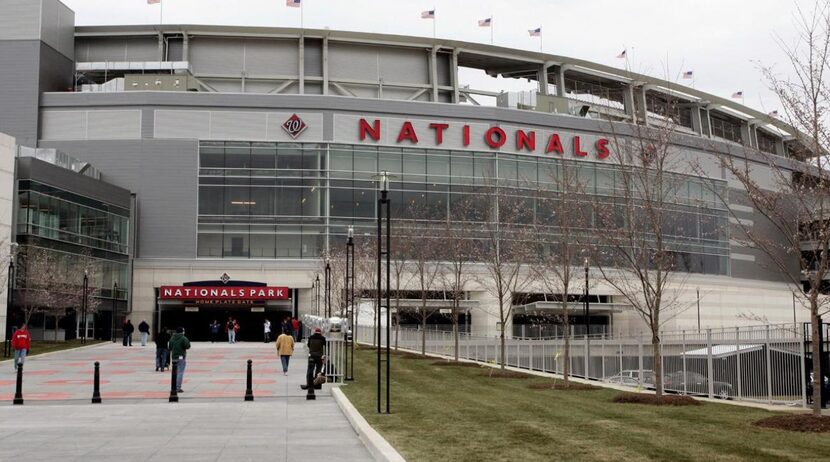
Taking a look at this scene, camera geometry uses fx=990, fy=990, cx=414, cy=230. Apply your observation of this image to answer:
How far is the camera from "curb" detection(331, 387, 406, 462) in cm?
1377

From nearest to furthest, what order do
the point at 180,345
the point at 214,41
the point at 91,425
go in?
the point at 91,425 < the point at 180,345 < the point at 214,41

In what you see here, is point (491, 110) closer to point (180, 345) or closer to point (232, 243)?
point (232, 243)

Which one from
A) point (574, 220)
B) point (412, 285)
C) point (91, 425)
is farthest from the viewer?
point (412, 285)

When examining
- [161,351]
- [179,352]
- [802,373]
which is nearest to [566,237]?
[802,373]

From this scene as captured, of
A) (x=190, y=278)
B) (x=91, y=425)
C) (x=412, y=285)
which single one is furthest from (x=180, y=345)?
(x=190, y=278)

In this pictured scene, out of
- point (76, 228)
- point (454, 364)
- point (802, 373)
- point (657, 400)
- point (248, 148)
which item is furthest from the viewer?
point (248, 148)

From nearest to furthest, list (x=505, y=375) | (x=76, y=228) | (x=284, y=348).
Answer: (x=284, y=348) → (x=505, y=375) → (x=76, y=228)

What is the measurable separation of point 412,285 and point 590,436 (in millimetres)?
59258

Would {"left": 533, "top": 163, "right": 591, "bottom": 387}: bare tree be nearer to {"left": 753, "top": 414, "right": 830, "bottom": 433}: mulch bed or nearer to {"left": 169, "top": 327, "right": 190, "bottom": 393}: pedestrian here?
{"left": 169, "top": 327, "right": 190, "bottom": 393}: pedestrian

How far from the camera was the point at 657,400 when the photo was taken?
23.4 m

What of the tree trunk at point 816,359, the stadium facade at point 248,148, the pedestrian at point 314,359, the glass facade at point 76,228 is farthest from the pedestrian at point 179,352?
the stadium facade at point 248,148

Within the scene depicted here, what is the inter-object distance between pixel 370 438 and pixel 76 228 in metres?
61.2

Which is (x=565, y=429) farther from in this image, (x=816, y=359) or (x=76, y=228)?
(x=76, y=228)

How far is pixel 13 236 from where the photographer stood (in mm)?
62875
